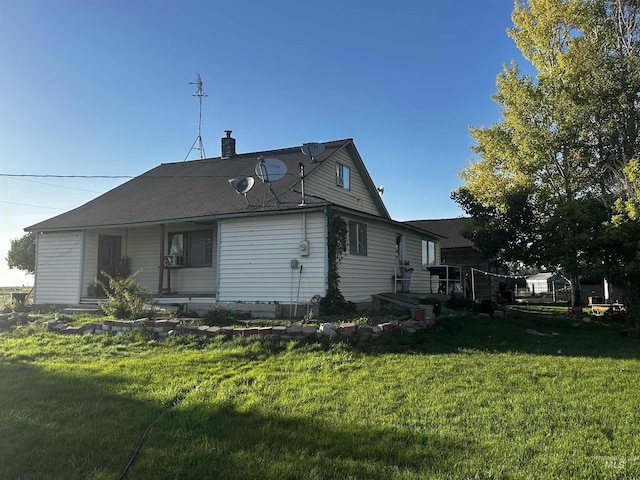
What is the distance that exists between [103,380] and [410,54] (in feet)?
41.9

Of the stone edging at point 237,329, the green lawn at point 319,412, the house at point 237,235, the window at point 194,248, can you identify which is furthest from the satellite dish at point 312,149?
the green lawn at point 319,412

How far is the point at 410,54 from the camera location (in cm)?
1423

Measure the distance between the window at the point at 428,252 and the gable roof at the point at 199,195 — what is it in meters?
2.33

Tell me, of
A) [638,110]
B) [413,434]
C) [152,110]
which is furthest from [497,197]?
[413,434]

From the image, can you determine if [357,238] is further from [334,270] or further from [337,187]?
[337,187]

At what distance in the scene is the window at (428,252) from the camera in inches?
731

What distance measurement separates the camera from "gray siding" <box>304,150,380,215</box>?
14.6m

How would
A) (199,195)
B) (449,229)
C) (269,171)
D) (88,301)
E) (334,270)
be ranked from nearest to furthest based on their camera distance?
(334,270) < (269,171) < (88,301) < (199,195) < (449,229)

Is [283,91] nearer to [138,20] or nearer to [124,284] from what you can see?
[138,20]

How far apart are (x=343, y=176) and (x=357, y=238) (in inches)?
158

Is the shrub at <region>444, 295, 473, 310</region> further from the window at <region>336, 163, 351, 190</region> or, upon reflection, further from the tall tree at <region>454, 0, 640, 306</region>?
the window at <region>336, 163, 351, 190</region>

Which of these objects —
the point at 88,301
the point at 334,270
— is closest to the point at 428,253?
the point at 334,270

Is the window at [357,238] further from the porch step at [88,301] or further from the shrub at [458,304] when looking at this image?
the porch step at [88,301]

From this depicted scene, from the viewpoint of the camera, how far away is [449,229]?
30484 mm
